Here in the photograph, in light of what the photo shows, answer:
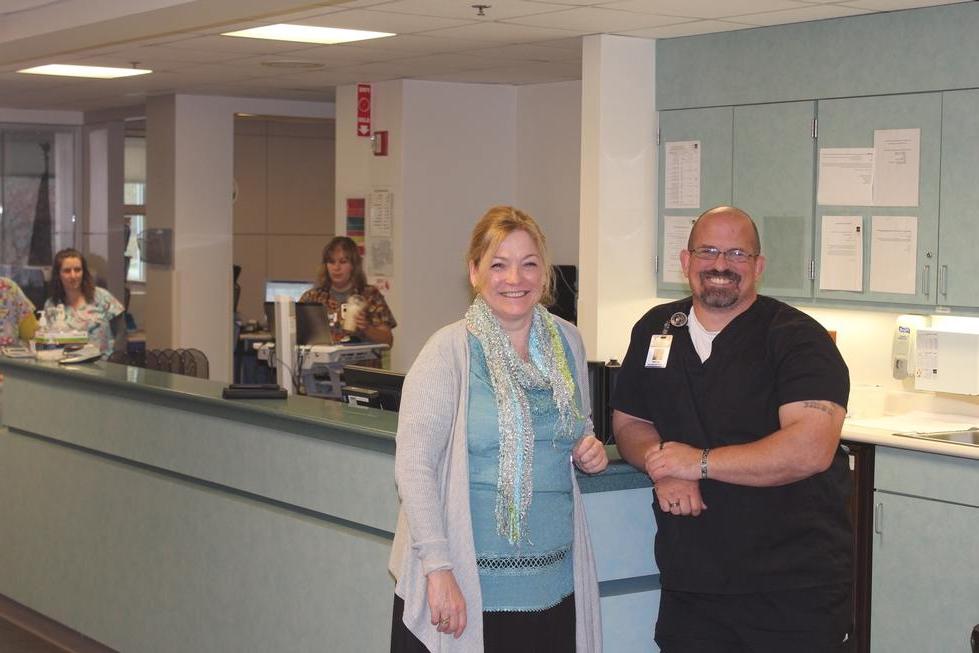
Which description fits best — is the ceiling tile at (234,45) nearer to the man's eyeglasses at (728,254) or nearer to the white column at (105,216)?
the man's eyeglasses at (728,254)

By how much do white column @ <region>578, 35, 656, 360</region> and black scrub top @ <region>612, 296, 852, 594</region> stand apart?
378cm

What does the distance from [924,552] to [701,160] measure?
2.42m

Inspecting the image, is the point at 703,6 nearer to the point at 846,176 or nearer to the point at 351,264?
the point at 846,176

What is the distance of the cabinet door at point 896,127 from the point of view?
228 inches

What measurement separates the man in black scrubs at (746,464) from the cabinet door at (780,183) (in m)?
3.18

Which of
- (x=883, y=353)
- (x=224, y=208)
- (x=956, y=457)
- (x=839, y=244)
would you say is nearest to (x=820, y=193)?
(x=839, y=244)

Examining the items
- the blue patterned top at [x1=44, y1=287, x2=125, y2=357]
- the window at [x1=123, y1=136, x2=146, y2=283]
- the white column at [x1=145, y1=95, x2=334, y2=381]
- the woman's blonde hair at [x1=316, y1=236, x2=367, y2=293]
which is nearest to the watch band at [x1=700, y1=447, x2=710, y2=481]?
the woman's blonde hair at [x1=316, y1=236, x2=367, y2=293]

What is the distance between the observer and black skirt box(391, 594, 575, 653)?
303 cm

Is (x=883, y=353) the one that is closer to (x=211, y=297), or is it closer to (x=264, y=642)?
(x=264, y=642)

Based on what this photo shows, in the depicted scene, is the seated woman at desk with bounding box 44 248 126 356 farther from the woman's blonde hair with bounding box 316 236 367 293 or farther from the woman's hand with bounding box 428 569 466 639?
the woman's hand with bounding box 428 569 466 639

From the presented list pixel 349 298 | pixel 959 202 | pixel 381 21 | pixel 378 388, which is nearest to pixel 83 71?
pixel 349 298

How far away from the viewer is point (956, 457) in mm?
5094

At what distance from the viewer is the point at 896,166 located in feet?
19.5

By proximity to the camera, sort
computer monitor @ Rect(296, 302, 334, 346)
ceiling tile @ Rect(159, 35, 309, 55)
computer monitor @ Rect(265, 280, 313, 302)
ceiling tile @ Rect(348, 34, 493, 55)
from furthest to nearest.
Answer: computer monitor @ Rect(265, 280, 313, 302) → ceiling tile @ Rect(159, 35, 309, 55) → ceiling tile @ Rect(348, 34, 493, 55) → computer monitor @ Rect(296, 302, 334, 346)
